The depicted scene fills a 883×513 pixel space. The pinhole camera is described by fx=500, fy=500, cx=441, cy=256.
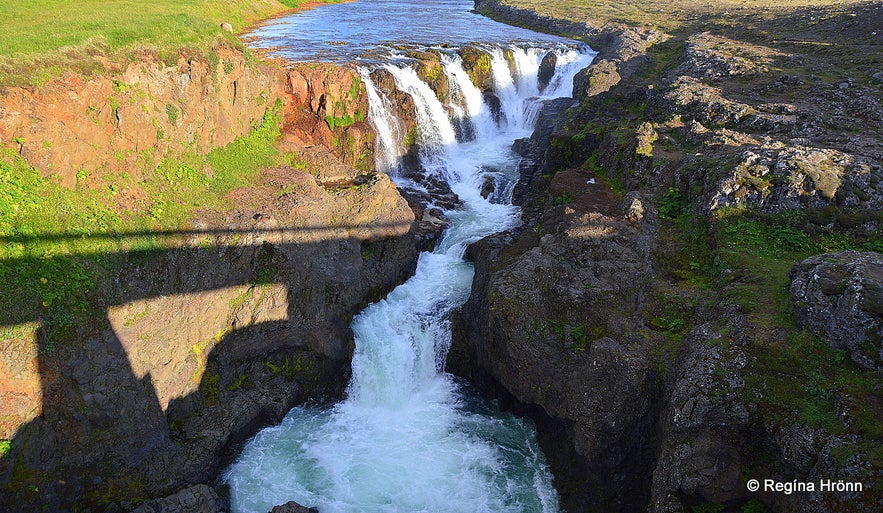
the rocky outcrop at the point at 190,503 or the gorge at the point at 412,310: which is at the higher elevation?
the gorge at the point at 412,310

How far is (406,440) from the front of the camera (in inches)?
617

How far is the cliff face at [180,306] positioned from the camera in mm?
11938

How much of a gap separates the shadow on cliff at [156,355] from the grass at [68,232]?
0.16ft

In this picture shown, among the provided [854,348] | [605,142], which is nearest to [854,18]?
[605,142]

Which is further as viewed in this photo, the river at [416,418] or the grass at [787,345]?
the river at [416,418]

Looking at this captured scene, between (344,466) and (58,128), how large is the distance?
12381mm

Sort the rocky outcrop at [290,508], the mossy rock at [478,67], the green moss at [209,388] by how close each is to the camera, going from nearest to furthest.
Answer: the rocky outcrop at [290,508], the green moss at [209,388], the mossy rock at [478,67]

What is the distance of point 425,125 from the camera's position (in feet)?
97.9

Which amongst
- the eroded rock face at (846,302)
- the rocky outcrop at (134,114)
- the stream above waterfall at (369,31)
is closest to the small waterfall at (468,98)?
the stream above waterfall at (369,31)

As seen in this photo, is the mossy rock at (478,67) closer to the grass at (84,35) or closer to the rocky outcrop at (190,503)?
the grass at (84,35)

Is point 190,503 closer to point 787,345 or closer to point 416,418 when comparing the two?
point 416,418

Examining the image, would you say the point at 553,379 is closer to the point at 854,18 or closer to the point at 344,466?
the point at 344,466

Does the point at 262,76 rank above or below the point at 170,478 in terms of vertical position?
above

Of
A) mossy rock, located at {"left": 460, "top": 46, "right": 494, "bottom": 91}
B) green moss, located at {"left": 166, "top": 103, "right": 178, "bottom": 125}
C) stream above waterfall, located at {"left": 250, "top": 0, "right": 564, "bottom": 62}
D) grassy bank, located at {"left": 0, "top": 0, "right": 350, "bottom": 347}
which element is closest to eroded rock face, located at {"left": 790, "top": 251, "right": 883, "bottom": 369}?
grassy bank, located at {"left": 0, "top": 0, "right": 350, "bottom": 347}
